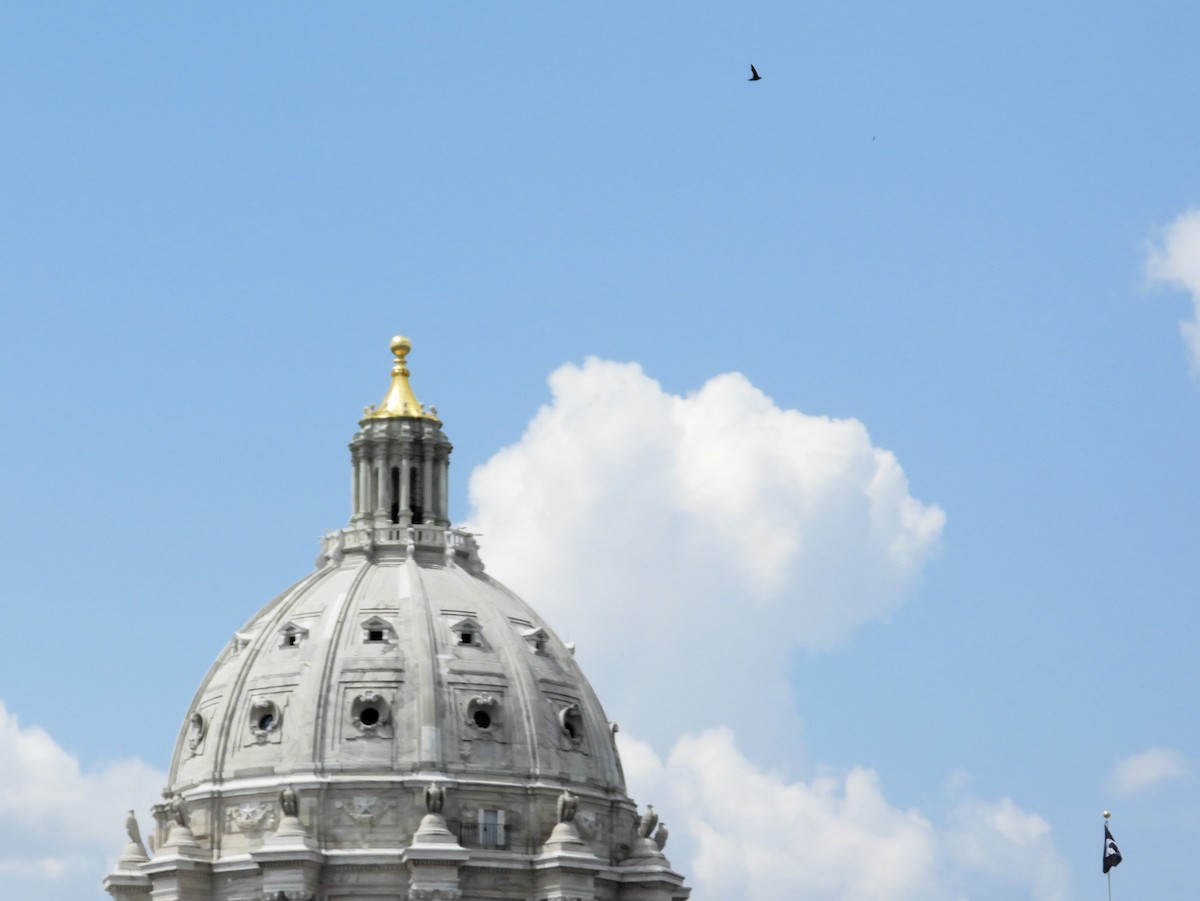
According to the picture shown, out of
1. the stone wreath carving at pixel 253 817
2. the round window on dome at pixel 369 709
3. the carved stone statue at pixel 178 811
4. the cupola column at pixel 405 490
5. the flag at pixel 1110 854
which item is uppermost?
the cupola column at pixel 405 490

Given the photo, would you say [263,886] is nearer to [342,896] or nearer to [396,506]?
[342,896]

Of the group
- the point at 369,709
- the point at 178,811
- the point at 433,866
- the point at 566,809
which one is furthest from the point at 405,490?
the point at 433,866

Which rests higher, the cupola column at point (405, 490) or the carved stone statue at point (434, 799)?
the cupola column at point (405, 490)

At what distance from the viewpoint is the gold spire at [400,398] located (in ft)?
629

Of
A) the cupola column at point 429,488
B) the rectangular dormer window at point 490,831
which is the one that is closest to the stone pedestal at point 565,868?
the rectangular dormer window at point 490,831

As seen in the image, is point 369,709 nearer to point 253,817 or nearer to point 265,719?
point 265,719

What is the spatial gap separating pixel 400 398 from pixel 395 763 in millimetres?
20314

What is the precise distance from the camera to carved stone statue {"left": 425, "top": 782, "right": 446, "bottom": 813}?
586 ft

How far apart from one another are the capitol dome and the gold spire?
19.1 feet

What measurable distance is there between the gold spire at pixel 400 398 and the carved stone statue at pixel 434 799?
20460mm

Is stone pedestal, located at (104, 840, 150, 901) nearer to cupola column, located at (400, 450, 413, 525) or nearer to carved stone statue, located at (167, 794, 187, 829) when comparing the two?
carved stone statue, located at (167, 794, 187, 829)

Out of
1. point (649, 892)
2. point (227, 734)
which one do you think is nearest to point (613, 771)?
point (649, 892)

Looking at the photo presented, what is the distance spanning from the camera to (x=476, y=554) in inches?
7534

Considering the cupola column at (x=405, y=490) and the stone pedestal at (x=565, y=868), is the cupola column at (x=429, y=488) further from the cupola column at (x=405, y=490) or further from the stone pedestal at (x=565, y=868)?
the stone pedestal at (x=565, y=868)
